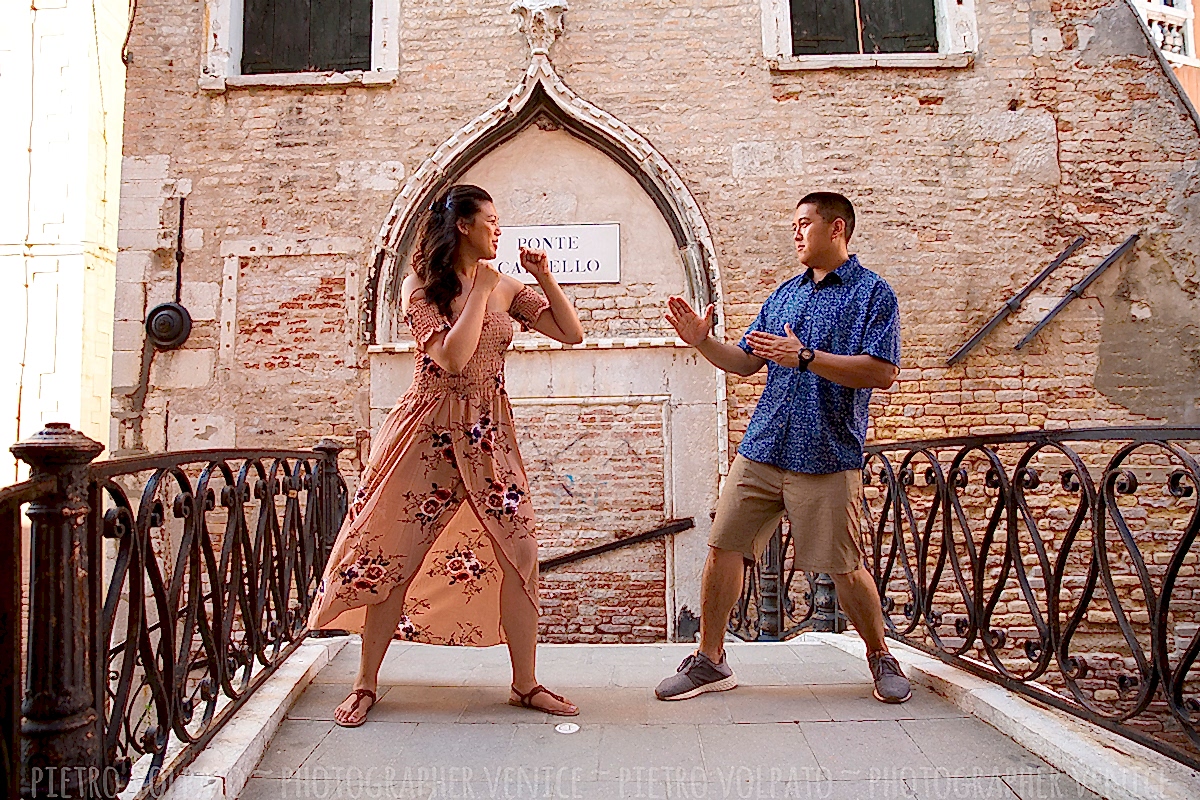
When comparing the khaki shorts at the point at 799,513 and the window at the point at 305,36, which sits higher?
the window at the point at 305,36

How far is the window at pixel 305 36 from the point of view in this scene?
6.67 meters

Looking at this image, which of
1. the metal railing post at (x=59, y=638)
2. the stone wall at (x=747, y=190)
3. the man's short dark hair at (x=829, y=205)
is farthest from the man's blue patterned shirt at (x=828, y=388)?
the stone wall at (x=747, y=190)

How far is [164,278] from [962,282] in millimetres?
5927

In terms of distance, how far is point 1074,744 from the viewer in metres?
2.10

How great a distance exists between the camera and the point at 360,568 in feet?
7.84

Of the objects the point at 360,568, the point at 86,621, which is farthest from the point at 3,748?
the point at 360,568

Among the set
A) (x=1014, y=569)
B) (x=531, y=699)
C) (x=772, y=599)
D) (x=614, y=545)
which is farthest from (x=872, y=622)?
(x=614, y=545)

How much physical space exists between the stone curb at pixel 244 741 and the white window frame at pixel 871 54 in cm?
539

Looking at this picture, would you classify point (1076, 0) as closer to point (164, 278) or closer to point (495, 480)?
point (495, 480)

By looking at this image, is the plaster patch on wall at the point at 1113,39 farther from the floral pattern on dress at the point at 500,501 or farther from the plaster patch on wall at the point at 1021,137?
the floral pattern on dress at the point at 500,501

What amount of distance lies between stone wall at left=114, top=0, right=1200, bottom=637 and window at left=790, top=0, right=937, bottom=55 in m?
0.40

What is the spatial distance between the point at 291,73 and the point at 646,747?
6086 millimetres

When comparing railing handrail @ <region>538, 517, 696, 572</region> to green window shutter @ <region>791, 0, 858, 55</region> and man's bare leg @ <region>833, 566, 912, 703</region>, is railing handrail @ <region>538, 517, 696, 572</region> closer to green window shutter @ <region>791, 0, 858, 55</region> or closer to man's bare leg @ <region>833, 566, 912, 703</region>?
man's bare leg @ <region>833, 566, 912, 703</region>

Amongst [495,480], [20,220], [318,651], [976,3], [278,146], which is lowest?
[318,651]
